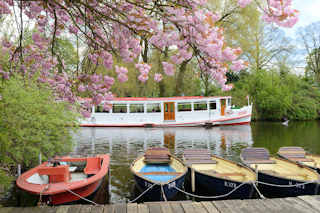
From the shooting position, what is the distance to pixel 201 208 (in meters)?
4.55

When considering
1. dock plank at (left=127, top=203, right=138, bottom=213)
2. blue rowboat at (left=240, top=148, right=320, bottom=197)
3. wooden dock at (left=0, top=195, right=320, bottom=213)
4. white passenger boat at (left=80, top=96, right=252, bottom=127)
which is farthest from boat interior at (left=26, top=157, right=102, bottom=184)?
white passenger boat at (left=80, top=96, right=252, bottom=127)

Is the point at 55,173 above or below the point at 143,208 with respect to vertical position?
above

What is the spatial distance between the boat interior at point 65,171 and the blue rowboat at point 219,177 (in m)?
2.85

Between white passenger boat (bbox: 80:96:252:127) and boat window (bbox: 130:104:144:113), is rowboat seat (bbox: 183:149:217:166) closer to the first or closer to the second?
white passenger boat (bbox: 80:96:252:127)

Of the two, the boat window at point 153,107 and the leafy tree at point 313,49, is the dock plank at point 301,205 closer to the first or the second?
the boat window at point 153,107

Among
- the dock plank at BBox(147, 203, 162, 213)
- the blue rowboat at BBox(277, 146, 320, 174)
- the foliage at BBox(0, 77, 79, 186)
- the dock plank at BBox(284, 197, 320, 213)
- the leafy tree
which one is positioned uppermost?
the leafy tree

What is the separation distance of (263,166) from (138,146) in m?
7.51

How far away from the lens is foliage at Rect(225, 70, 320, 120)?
94.9 ft

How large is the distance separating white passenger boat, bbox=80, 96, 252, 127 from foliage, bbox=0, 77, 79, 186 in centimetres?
Result: 1520

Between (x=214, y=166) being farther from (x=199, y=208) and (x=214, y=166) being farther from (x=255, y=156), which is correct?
(x=199, y=208)

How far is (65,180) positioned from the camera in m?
6.41

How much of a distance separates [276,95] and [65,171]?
27135 mm

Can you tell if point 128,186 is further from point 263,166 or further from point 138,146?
point 138,146

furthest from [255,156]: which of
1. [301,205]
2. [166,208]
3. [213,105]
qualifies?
[213,105]
